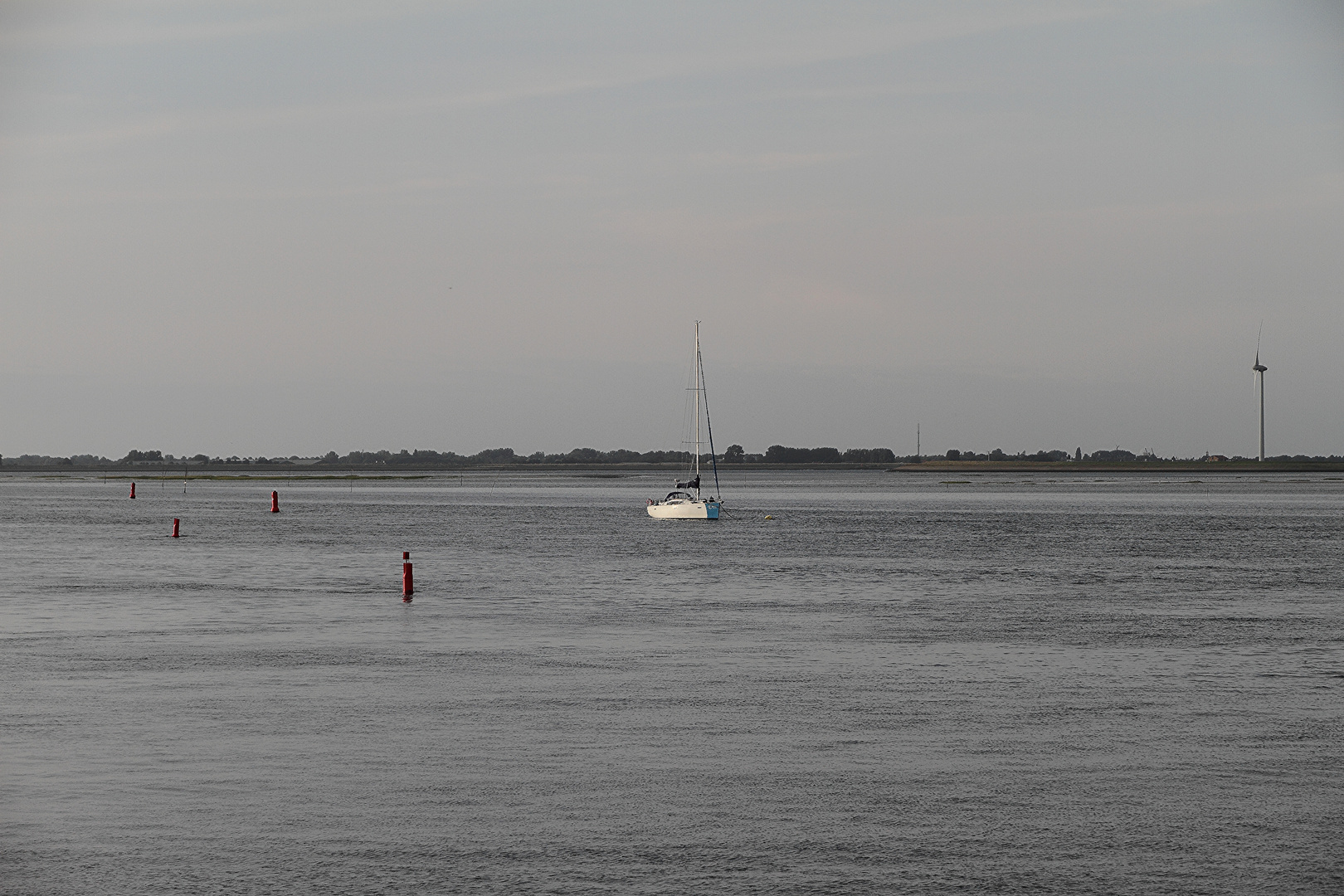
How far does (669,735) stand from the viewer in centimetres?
1653

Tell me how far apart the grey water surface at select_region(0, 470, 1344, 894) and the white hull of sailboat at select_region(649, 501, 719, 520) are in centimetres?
4778

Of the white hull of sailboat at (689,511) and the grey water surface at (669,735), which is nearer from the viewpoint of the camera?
the grey water surface at (669,735)

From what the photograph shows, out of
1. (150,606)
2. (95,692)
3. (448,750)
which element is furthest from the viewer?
(150,606)

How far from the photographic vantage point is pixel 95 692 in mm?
19625

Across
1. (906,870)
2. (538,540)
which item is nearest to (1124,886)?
(906,870)

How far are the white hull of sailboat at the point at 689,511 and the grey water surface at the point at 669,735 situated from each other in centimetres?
4778

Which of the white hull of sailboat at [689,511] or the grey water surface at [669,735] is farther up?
the white hull of sailboat at [689,511]

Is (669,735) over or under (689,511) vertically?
under

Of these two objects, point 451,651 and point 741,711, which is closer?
point 741,711

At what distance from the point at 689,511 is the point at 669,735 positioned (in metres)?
74.4

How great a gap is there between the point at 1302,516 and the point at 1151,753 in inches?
3537

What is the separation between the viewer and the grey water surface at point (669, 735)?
36.7 ft

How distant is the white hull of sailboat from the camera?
298 ft

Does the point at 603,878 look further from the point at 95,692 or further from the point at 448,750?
the point at 95,692
